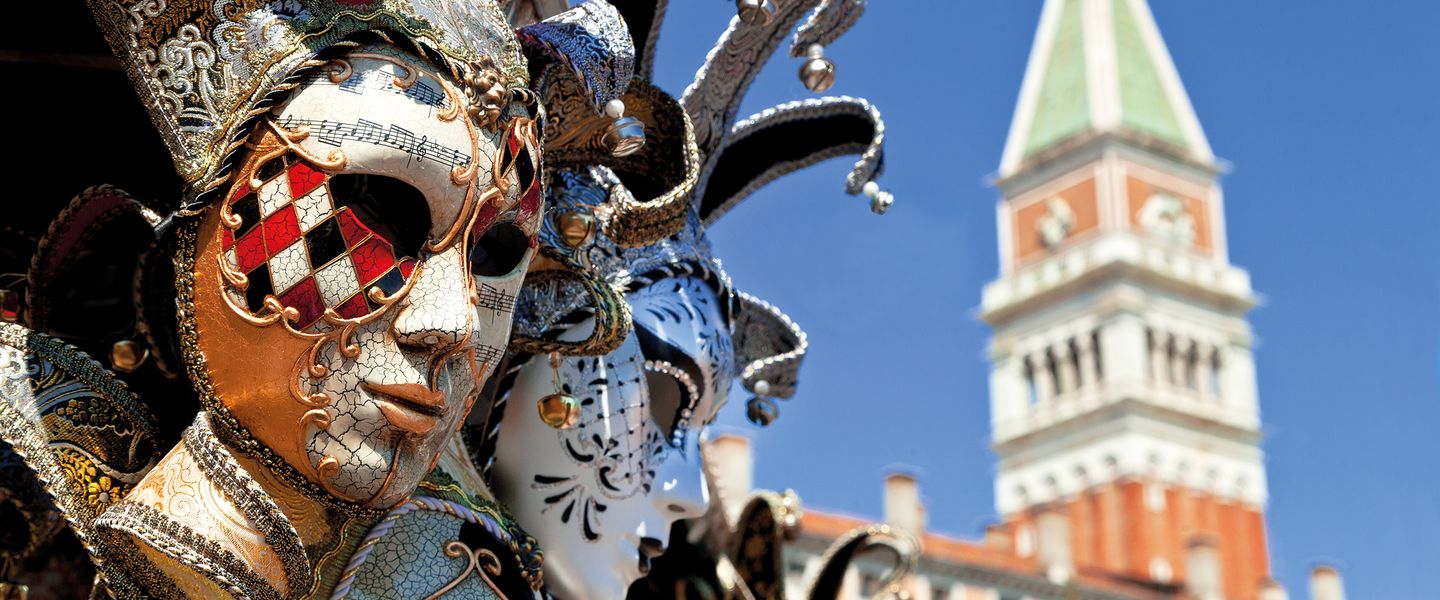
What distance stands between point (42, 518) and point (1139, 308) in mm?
56197

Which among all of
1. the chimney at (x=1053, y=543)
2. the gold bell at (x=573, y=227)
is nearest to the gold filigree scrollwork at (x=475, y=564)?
the gold bell at (x=573, y=227)

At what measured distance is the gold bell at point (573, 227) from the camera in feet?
8.64

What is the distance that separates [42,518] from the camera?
2.47 metres

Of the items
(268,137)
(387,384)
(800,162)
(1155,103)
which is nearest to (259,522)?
(387,384)

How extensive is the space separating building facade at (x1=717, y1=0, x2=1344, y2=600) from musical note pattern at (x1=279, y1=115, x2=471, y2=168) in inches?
2103

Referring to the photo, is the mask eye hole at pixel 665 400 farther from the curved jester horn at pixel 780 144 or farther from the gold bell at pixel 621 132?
the gold bell at pixel 621 132

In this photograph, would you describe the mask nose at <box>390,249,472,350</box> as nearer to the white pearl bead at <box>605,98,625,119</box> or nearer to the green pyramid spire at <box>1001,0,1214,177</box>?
the white pearl bead at <box>605,98,625,119</box>

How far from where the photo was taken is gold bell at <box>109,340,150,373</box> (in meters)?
2.43

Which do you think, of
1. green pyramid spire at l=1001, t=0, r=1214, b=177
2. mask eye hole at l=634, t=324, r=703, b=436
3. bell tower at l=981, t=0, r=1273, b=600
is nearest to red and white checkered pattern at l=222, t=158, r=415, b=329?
mask eye hole at l=634, t=324, r=703, b=436

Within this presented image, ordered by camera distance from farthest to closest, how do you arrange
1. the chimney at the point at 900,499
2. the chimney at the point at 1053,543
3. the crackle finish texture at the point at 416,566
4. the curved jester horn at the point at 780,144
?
the chimney at the point at 1053,543 < the chimney at the point at 900,499 < the curved jester horn at the point at 780,144 < the crackle finish texture at the point at 416,566

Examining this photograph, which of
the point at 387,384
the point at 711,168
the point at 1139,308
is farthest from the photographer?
the point at 1139,308

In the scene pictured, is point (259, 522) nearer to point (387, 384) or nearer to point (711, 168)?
point (387, 384)

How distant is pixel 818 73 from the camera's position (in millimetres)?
3018

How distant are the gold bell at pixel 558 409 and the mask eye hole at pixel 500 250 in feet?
1.28
